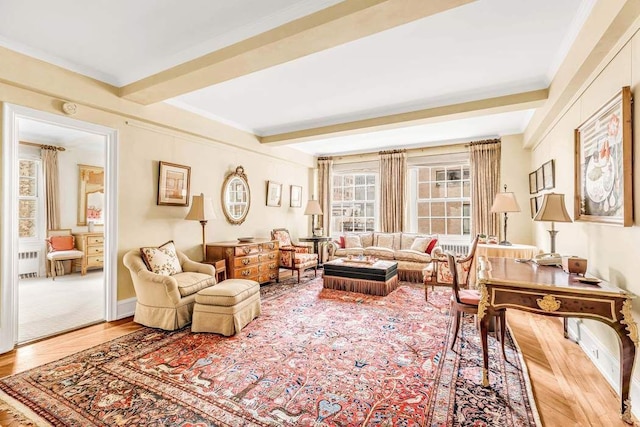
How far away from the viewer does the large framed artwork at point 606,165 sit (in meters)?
2.05

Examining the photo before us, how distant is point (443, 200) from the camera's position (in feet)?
22.2

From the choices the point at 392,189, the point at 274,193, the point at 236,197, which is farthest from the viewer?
the point at 392,189

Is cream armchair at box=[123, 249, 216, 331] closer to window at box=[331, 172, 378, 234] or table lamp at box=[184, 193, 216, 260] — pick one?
table lamp at box=[184, 193, 216, 260]

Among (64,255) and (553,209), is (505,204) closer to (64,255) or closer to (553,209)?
(553,209)

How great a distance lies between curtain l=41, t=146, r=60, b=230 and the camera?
619cm

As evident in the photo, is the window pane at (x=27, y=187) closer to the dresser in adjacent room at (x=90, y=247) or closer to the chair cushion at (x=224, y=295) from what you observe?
the dresser in adjacent room at (x=90, y=247)

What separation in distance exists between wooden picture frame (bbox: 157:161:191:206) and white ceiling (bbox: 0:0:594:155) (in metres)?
0.94

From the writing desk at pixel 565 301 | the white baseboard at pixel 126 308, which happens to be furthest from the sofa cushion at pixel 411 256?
the white baseboard at pixel 126 308

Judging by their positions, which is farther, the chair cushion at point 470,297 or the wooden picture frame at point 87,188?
the wooden picture frame at point 87,188

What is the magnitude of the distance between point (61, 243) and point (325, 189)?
19.1ft

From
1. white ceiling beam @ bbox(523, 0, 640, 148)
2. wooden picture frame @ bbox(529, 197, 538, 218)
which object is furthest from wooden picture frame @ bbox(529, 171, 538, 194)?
white ceiling beam @ bbox(523, 0, 640, 148)

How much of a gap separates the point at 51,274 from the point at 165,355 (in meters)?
5.20

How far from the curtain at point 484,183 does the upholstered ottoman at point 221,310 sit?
4.99 m

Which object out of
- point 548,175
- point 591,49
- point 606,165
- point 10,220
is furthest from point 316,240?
point 591,49
